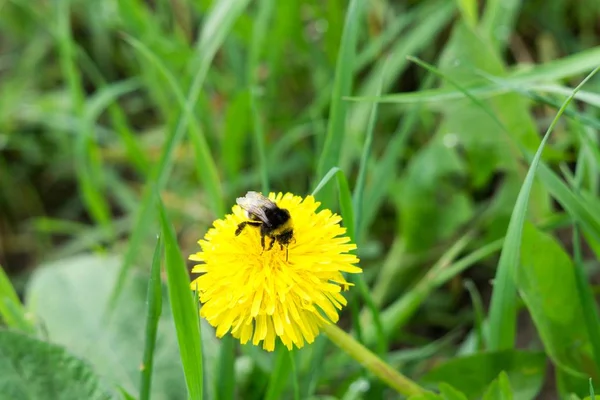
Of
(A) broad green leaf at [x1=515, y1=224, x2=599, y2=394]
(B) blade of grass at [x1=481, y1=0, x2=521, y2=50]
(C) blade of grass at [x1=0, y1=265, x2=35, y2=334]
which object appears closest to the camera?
(A) broad green leaf at [x1=515, y1=224, x2=599, y2=394]

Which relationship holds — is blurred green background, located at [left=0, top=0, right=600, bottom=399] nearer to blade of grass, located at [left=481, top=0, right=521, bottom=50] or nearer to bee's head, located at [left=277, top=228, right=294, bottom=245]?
blade of grass, located at [left=481, top=0, right=521, bottom=50]

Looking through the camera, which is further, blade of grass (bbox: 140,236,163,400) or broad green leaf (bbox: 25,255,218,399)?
broad green leaf (bbox: 25,255,218,399)

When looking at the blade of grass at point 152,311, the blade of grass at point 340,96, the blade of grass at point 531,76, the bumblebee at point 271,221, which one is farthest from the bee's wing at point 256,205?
the blade of grass at point 531,76

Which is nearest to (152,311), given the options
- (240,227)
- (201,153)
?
(240,227)

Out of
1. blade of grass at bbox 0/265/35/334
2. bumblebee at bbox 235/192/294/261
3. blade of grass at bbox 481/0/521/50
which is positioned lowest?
bumblebee at bbox 235/192/294/261

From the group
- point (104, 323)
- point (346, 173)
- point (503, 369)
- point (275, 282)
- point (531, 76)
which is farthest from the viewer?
point (346, 173)

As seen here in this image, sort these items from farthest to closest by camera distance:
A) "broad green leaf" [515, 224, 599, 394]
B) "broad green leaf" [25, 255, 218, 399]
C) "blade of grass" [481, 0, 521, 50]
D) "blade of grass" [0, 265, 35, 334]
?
"blade of grass" [481, 0, 521, 50]
"broad green leaf" [25, 255, 218, 399]
"blade of grass" [0, 265, 35, 334]
"broad green leaf" [515, 224, 599, 394]

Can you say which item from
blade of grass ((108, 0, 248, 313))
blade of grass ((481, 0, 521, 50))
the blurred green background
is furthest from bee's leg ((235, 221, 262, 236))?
blade of grass ((481, 0, 521, 50))

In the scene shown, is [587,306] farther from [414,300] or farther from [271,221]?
[271,221]
